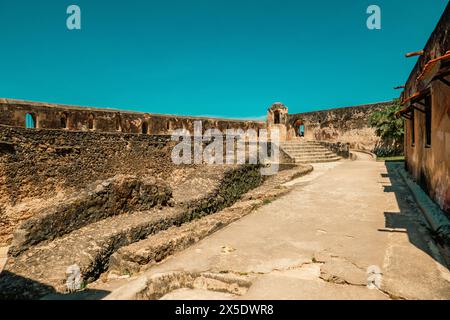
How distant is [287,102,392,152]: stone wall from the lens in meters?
22.4

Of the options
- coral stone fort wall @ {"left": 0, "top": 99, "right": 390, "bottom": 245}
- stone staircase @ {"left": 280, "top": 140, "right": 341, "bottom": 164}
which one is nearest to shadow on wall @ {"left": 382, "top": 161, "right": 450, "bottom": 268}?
coral stone fort wall @ {"left": 0, "top": 99, "right": 390, "bottom": 245}

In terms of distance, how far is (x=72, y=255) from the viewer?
12.8 ft

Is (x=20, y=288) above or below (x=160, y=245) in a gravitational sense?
below

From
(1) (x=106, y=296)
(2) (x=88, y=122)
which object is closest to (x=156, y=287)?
(1) (x=106, y=296)

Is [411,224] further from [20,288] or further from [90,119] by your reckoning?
[90,119]

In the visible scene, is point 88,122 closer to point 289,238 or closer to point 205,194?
point 205,194

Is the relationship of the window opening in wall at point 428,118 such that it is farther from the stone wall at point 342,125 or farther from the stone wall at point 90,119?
the stone wall at point 342,125

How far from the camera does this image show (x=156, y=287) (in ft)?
8.45

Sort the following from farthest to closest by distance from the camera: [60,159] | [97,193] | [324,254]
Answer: [60,159], [97,193], [324,254]

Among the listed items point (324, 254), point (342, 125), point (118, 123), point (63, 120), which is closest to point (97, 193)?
point (324, 254)

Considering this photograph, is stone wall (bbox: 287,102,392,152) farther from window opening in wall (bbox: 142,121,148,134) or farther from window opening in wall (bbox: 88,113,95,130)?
window opening in wall (bbox: 88,113,95,130)

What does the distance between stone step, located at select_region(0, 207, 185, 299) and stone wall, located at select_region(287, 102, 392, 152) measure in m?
21.3

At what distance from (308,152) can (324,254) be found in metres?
13.2

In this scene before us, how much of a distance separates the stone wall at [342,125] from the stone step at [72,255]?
21339mm
